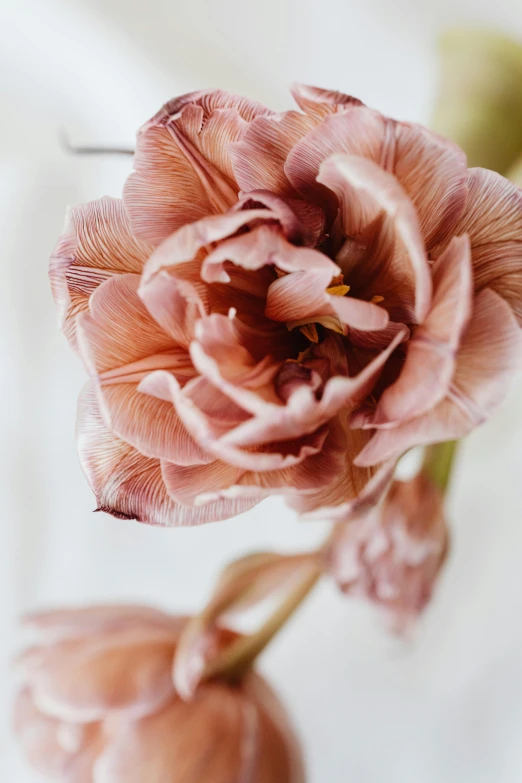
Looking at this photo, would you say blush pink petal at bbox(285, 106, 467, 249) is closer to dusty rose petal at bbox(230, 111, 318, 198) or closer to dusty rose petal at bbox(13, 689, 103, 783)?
dusty rose petal at bbox(230, 111, 318, 198)

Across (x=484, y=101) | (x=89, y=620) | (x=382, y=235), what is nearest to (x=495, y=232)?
(x=382, y=235)

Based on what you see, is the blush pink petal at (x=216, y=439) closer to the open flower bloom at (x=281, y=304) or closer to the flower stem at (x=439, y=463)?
the open flower bloom at (x=281, y=304)

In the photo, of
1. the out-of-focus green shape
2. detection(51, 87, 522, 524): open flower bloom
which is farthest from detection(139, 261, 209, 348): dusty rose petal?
the out-of-focus green shape

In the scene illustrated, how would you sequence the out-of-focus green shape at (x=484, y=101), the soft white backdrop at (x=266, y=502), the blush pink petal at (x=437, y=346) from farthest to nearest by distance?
the soft white backdrop at (x=266, y=502) → the out-of-focus green shape at (x=484, y=101) → the blush pink petal at (x=437, y=346)

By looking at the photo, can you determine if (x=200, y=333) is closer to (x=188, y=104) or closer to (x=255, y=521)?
(x=188, y=104)

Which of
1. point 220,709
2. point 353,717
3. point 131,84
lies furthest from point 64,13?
point 353,717

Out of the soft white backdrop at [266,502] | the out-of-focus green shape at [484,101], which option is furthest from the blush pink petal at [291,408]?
the soft white backdrop at [266,502]
